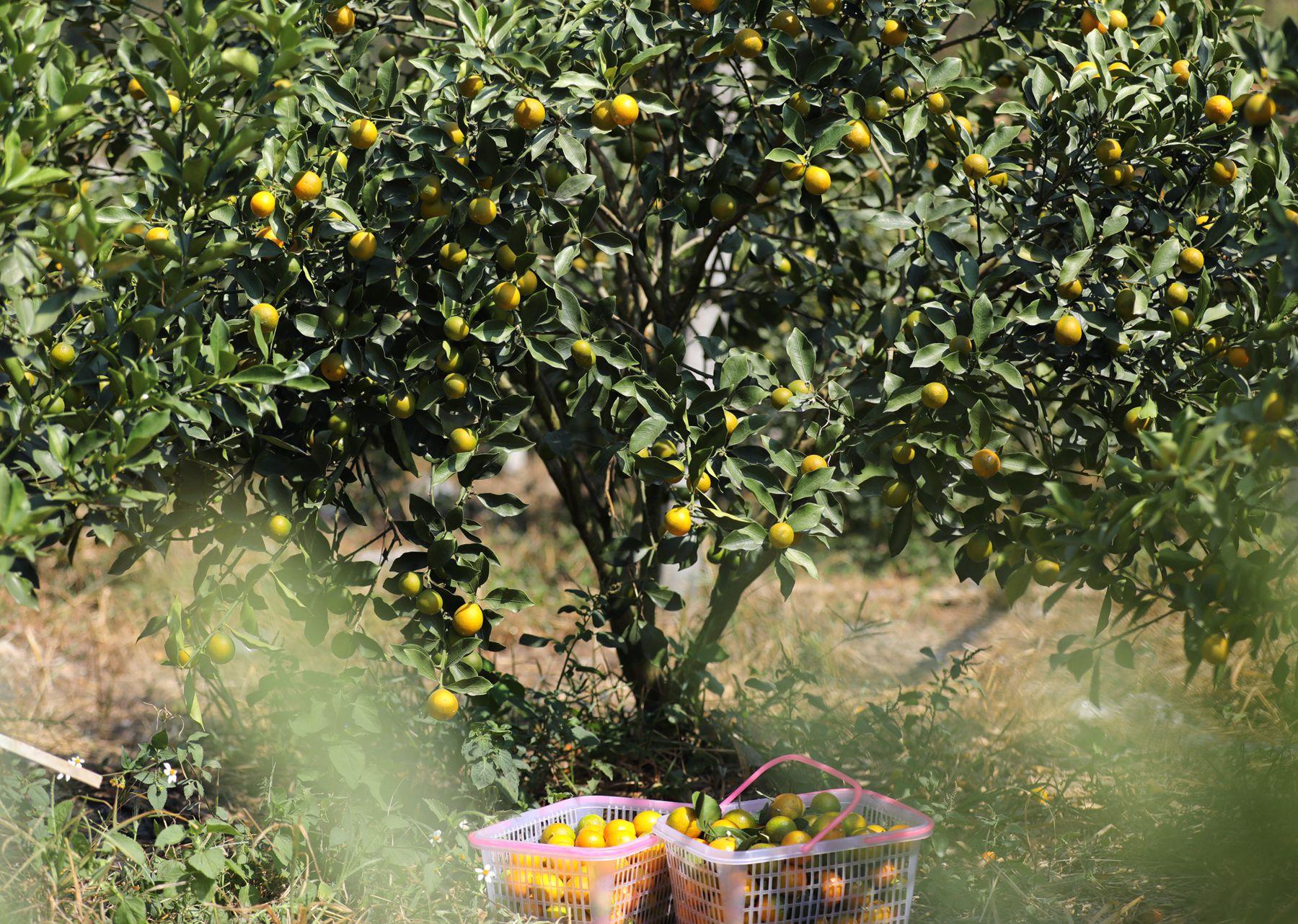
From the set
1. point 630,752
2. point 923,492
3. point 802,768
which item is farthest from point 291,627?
point 923,492

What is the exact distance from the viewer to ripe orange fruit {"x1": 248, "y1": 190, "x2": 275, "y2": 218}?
1776mm

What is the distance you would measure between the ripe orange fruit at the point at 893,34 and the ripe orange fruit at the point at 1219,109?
531mm

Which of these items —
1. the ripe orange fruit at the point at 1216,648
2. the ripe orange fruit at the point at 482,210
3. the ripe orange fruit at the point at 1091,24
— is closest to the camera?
the ripe orange fruit at the point at 1216,648

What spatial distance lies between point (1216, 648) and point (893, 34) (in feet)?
3.88

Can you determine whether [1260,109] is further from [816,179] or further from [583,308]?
[583,308]

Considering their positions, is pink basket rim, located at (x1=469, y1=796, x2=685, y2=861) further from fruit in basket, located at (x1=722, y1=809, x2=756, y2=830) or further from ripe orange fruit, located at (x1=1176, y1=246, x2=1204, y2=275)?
ripe orange fruit, located at (x1=1176, y1=246, x2=1204, y2=275)

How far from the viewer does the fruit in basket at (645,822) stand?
2.10 meters

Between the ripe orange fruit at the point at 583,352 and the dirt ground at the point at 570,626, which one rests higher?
the ripe orange fruit at the point at 583,352

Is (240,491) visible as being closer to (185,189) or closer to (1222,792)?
(185,189)

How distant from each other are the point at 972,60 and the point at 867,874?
1.83 m

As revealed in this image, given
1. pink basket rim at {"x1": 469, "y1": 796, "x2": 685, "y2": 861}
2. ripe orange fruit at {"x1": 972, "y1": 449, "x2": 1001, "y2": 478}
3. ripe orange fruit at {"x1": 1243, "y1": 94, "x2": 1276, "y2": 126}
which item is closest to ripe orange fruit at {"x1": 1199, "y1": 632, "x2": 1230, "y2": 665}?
ripe orange fruit at {"x1": 972, "y1": 449, "x2": 1001, "y2": 478}

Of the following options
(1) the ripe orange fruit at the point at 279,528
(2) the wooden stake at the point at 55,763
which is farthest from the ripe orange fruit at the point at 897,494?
(2) the wooden stake at the point at 55,763

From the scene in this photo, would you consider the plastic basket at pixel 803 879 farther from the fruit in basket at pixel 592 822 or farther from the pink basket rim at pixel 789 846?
the fruit in basket at pixel 592 822

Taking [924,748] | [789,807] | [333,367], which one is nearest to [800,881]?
[789,807]
